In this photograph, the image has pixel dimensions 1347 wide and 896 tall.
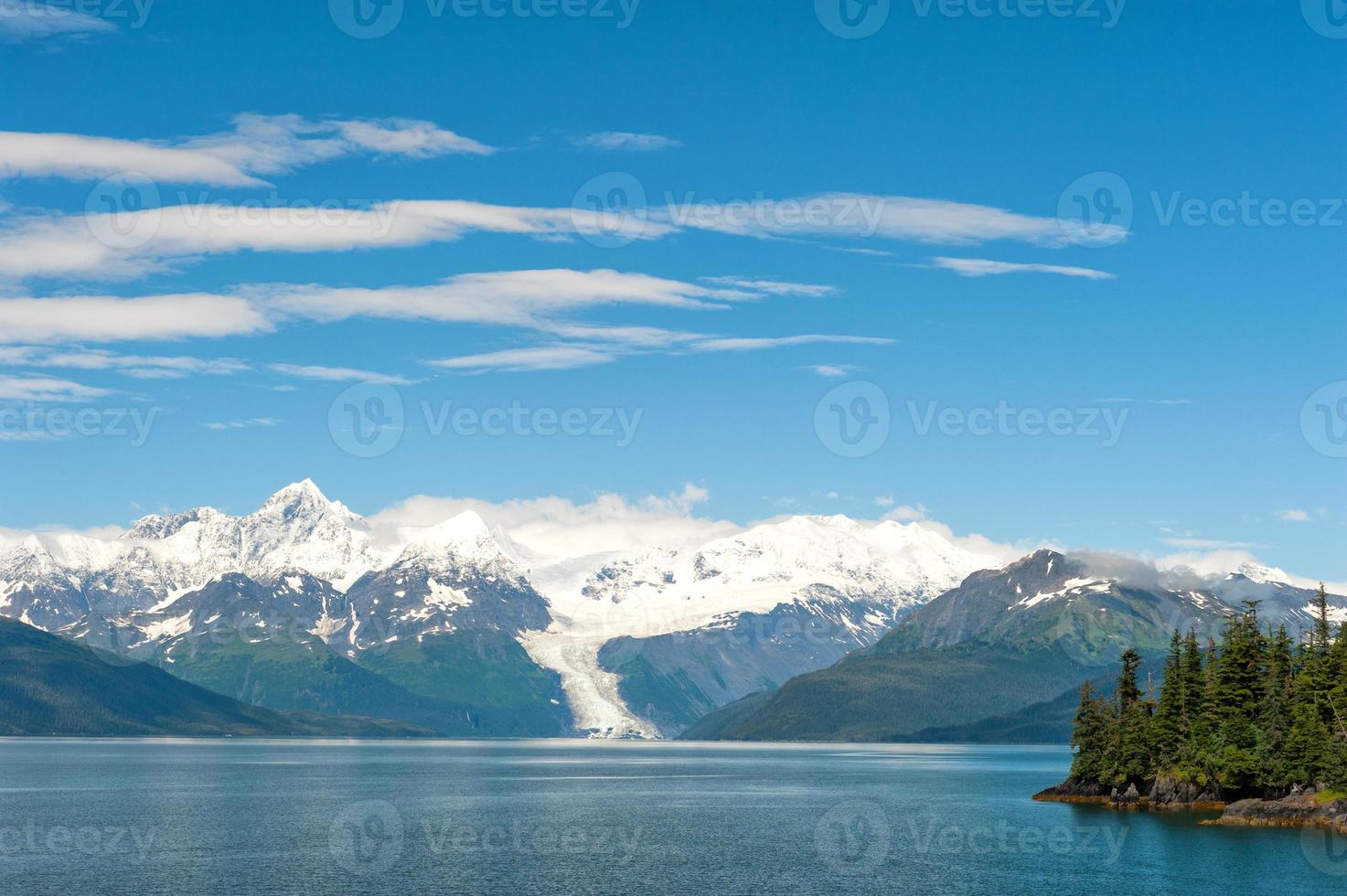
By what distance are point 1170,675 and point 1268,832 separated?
40343 mm

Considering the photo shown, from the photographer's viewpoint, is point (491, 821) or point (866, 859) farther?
point (491, 821)

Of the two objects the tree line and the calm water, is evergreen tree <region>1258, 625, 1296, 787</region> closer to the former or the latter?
the tree line

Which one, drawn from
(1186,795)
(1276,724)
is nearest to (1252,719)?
(1276,724)

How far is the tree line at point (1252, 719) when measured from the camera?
16650cm

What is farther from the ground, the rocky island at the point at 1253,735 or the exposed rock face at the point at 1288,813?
the rocky island at the point at 1253,735

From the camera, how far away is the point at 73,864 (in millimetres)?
137125

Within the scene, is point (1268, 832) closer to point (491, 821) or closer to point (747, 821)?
point (747, 821)

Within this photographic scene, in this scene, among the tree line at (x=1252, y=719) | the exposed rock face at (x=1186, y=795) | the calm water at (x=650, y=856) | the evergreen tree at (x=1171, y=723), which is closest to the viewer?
the calm water at (x=650, y=856)

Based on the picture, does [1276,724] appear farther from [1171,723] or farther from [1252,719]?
[1171,723]

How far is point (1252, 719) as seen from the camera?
182 metres

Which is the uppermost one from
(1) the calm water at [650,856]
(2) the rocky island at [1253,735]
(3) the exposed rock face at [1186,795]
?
(2) the rocky island at [1253,735]

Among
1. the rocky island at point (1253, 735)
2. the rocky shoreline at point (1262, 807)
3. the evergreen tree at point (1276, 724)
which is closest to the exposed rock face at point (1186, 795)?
the rocky shoreline at point (1262, 807)

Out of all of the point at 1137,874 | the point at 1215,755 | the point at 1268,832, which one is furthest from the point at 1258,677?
the point at 1137,874

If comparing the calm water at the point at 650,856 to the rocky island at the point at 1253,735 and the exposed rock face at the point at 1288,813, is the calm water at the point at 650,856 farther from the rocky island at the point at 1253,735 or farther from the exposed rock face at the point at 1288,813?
the rocky island at the point at 1253,735
